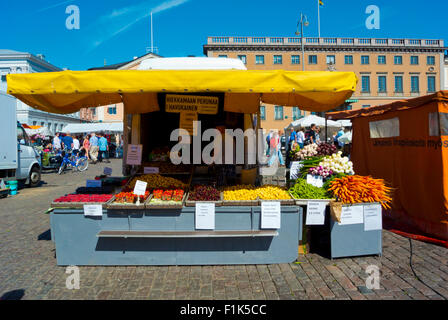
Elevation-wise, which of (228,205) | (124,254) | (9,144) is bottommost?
(124,254)

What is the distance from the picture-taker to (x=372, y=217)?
4262 mm

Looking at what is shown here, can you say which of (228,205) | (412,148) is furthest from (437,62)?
(228,205)

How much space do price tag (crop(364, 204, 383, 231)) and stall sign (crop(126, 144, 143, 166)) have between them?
401 centimetres

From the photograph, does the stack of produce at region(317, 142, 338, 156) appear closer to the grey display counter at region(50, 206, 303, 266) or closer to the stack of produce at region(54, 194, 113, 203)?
the grey display counter at region(50, 206, 303, 266)

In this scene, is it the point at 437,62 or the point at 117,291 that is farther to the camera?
the point at 437,62

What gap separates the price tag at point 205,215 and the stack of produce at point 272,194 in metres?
0.76

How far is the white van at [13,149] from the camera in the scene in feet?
30.5

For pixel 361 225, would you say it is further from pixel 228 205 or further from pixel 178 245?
pixel 178 245

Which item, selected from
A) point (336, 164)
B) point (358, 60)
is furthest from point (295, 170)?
point (358, 60)

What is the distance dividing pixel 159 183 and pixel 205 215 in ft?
4.24

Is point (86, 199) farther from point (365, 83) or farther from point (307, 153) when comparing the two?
point (365, 83)

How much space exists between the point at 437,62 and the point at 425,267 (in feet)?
197
